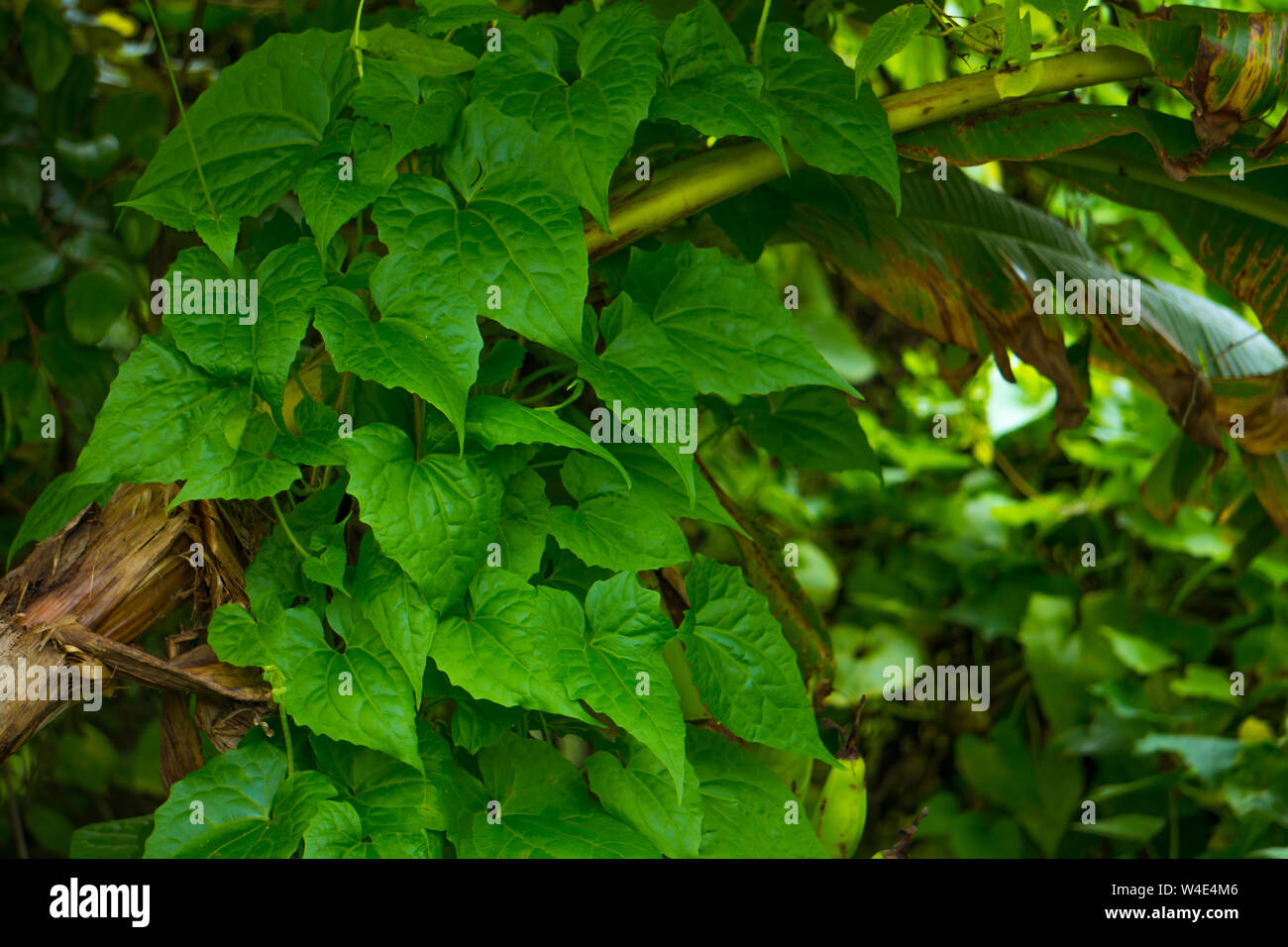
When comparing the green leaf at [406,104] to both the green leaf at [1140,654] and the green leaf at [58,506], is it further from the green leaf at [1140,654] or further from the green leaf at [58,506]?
the green leaf at [1140,654]

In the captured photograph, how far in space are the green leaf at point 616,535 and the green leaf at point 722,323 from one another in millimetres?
96

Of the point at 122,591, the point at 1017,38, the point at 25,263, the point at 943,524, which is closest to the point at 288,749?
the point at 122,591

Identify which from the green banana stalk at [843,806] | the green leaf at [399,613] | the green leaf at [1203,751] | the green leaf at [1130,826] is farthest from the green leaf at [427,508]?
the green leaf at [1130,826]

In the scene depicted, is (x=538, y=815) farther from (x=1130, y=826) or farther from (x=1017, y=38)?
(x=1130, y=826)

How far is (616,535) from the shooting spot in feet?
2.27

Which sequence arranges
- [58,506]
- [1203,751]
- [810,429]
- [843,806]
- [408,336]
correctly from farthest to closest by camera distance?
[1203,751] < [810,429] < [843,806] < [58,506] < [408,336]

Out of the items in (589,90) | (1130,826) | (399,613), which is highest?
(589,90)

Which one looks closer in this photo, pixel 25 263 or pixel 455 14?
pixel 455 14

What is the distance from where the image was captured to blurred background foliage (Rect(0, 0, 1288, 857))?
4.20 ft

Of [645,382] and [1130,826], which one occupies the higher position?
[645,382]

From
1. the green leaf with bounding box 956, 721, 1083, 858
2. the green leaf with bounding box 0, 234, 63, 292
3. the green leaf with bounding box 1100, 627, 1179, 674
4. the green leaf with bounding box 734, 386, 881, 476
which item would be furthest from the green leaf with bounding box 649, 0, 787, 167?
the green leaf with bounding box 956, 721, 1083, 858

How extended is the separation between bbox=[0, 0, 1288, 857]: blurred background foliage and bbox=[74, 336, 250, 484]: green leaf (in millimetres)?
557

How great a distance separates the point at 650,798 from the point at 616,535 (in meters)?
0.17

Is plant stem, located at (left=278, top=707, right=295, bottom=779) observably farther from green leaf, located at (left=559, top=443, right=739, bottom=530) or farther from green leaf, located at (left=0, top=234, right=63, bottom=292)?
green leaf, located at (left=0, top=234, right=63, bottom=292)
